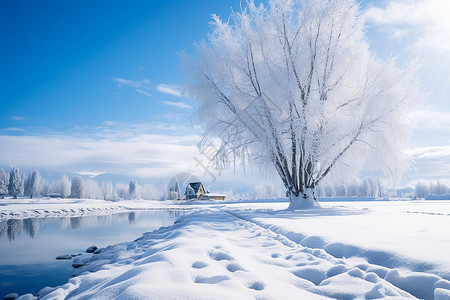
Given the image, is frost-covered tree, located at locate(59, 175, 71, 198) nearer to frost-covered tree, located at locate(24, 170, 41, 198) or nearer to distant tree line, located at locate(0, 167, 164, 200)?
distant tree line, located at locate(0, 167, 164, 200)

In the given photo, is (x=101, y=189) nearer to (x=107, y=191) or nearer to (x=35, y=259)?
(x=107, y=191)

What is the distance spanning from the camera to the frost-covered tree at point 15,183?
77.1 meters

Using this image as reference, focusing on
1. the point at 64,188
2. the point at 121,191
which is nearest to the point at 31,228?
the point at 64,188

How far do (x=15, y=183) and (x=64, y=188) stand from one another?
108 ft

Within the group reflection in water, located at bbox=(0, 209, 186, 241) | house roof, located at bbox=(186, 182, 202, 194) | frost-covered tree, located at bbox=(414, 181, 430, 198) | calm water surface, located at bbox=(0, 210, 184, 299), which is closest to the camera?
calm water surface, located at bbox=(0, 210, 184, 299)

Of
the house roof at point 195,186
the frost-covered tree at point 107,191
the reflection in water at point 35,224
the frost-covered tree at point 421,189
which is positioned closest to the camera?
the reflection in water at point 35,224

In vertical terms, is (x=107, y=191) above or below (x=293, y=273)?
below

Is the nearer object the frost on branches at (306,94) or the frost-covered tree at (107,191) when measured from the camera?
the frost on branches at (306,94)

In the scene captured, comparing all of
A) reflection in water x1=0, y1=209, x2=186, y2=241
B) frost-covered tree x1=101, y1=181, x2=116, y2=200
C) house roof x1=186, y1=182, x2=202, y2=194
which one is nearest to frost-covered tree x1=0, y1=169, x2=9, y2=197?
frost-covered tree x1=101, y1=181, x2=116, y2=200

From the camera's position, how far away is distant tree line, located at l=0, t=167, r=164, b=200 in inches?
3071

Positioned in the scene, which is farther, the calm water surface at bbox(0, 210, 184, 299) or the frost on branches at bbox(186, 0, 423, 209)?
the frost on branches at bbox(186, 0, 423, 209)

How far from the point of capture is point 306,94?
13148 mm

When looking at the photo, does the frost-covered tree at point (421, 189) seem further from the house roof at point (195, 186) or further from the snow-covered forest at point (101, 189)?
the house roof at point (195, 186)

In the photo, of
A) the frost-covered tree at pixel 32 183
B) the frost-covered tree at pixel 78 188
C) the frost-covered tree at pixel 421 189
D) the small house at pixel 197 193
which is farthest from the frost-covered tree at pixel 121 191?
the frost-covered tree at pixel 421 189
